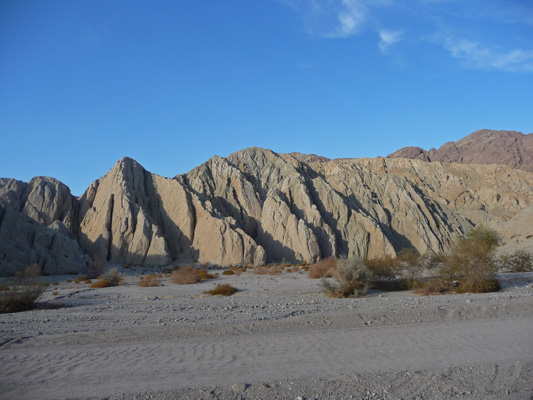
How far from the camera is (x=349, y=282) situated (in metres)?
19.1

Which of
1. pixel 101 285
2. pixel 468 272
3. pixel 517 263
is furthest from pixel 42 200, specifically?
pixel 517 263

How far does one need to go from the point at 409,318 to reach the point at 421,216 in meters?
57.2

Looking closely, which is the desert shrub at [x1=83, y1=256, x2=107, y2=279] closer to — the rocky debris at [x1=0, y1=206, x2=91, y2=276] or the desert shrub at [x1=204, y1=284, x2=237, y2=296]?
the rocky debris at [x1=0, y1=206, x2=91, y2=276]

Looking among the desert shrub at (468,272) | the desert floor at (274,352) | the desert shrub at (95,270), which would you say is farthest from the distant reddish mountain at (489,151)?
the desert floor at (274,352)

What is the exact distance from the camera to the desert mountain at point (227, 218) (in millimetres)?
40375

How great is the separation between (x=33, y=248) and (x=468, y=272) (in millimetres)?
35151

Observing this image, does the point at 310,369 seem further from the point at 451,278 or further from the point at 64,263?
the point at 64,263

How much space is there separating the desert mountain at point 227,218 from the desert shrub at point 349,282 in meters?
24.7

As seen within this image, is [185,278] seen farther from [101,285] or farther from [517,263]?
[517,263]

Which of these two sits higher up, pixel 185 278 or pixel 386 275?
pixel 185 278

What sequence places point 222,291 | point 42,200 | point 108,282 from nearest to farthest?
point 222,291 < point 108,282 < point 42,200

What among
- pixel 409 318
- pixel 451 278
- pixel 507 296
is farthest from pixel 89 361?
pixel 451 278

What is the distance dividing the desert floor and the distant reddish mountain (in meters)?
142

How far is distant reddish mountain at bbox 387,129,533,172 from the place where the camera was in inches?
5477
